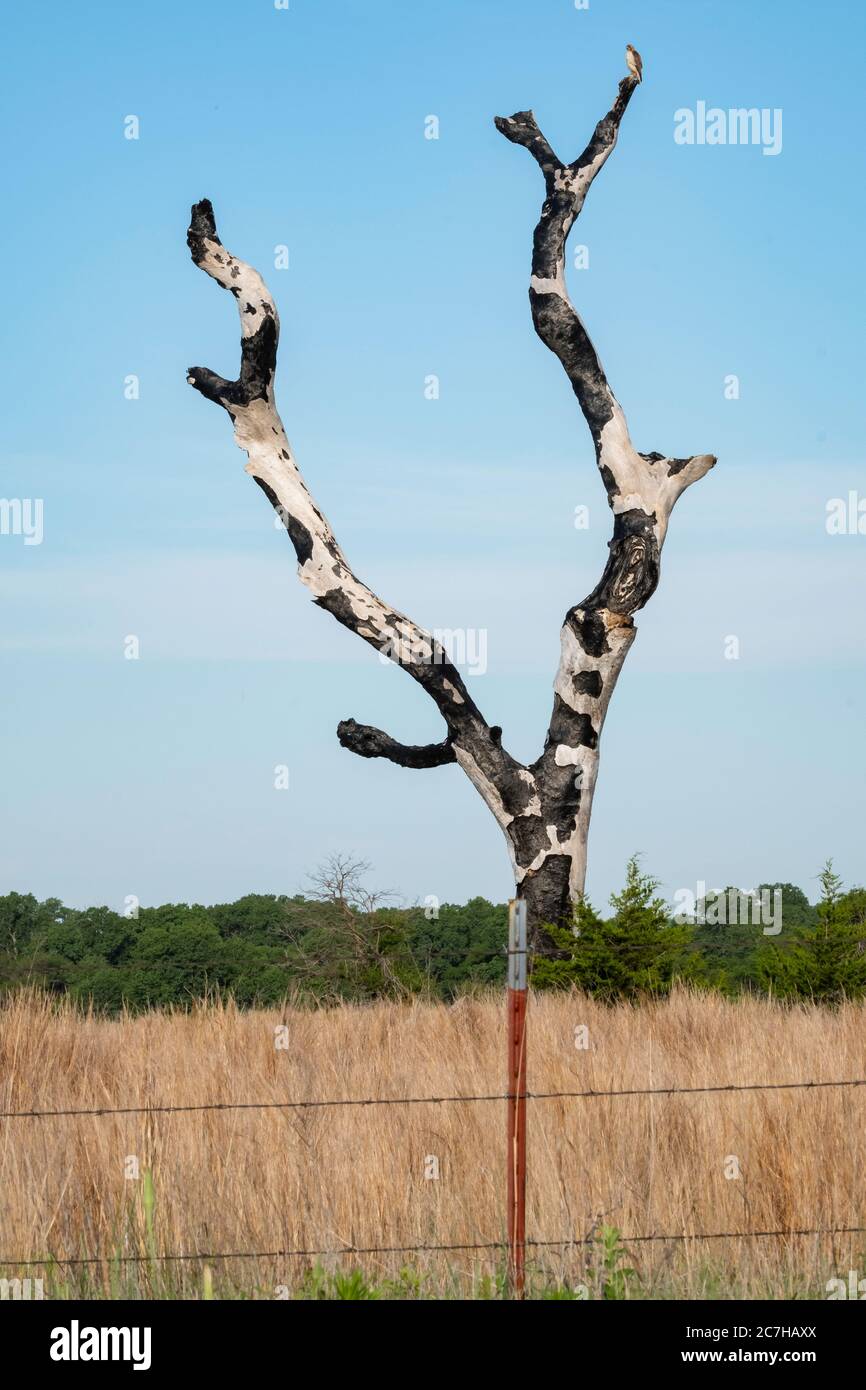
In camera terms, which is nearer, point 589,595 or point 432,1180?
point 432,1180

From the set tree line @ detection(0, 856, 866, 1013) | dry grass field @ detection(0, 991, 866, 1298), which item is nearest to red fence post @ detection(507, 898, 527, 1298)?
dry grass field @ detection(0, 991, 866, 1298)

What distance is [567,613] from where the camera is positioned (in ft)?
42.8

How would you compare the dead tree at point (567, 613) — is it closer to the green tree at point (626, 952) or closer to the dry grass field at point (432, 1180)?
the green tree at point (626, 952)

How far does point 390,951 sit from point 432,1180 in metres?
7.34

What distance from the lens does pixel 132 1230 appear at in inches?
231

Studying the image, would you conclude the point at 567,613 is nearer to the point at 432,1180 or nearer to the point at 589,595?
the point at 589,595

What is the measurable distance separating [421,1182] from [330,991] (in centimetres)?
654

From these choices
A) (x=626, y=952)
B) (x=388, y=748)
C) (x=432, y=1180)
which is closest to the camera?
(x=432, y=1180)

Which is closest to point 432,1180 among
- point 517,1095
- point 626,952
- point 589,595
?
point 517,1095

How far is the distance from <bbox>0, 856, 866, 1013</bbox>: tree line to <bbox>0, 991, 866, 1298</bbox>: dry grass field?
11.7ft

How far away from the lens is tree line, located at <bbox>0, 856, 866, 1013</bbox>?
11.9m

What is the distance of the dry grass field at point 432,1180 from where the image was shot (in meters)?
5.50

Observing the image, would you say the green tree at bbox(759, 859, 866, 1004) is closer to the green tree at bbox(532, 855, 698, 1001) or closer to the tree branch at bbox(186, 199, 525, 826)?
the green tree at bbox(532, 855, 698, 1001)

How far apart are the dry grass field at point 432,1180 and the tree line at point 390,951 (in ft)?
11.7
